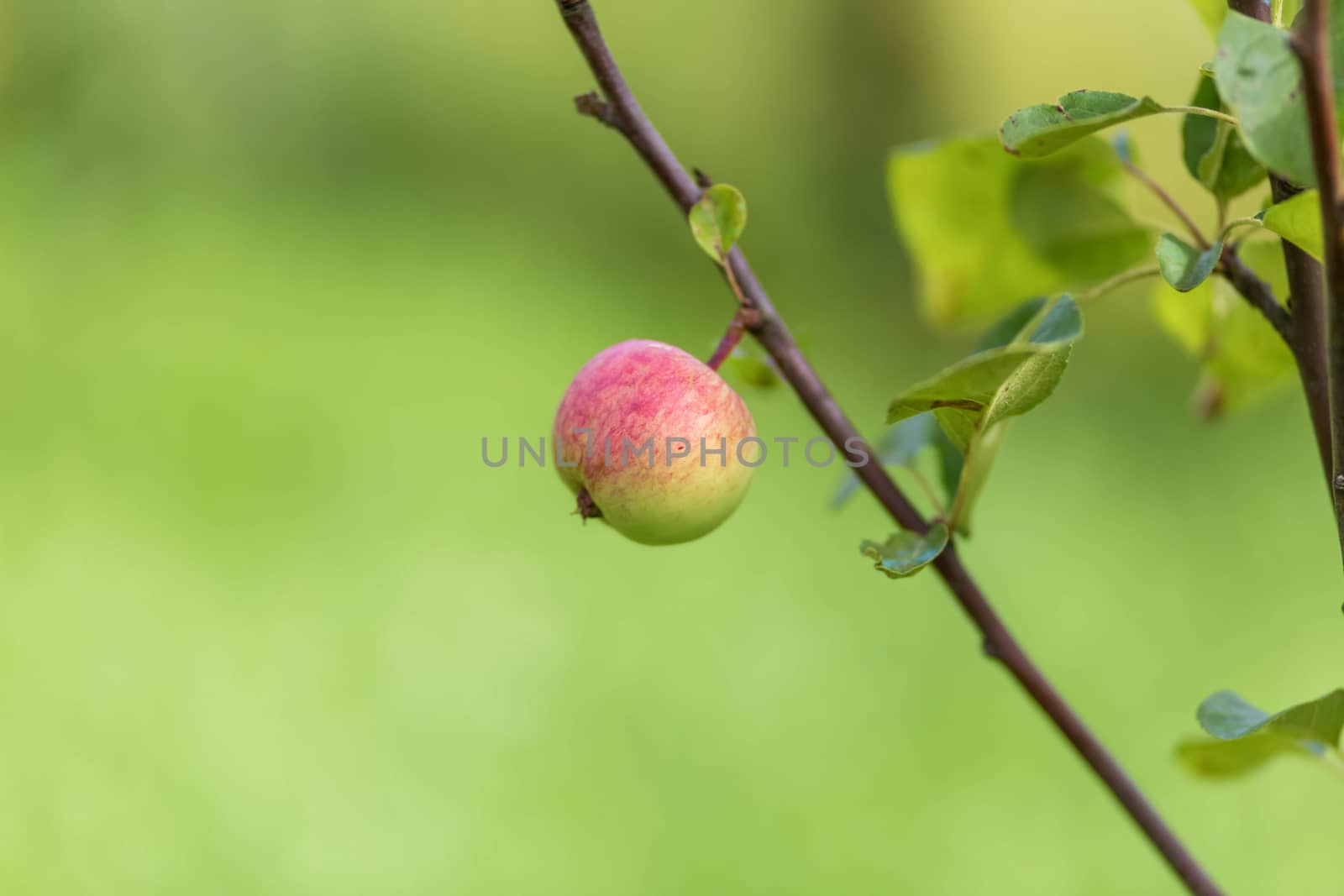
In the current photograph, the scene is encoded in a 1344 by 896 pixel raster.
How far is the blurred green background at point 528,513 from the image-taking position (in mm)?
1577

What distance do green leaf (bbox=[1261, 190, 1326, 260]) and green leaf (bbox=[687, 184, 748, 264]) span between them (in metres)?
0.22

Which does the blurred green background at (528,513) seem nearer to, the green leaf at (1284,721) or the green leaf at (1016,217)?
the green leaf at (1016,217)

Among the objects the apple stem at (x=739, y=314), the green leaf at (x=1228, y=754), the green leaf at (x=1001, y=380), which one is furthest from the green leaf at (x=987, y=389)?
the green leaf at (x=1228, y=754)

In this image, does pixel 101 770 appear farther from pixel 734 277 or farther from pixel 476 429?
pixel 734 277

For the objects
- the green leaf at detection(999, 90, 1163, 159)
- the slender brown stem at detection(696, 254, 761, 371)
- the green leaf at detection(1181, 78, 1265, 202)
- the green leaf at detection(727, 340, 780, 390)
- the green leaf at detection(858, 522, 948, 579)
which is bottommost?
the green leaf at detection(858, 522, 948, 579)

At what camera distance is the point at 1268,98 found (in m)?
0.37

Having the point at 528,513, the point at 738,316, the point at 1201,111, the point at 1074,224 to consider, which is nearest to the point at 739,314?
the point at 738,316

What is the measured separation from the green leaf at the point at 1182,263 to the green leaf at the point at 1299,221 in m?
0.02

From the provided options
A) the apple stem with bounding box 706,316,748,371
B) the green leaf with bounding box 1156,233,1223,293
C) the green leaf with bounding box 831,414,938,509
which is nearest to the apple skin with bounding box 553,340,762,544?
the apple stem with bounding box 706,316,748,371

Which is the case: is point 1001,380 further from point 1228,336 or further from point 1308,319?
point 1228,336

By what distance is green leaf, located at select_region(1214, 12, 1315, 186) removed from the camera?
0.37 m

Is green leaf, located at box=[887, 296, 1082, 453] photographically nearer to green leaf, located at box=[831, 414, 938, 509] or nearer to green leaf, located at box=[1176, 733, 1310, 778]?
green leaf, located at box=[831, 414, 938, 509]

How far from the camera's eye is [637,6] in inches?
112

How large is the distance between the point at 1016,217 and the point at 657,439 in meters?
0.34
